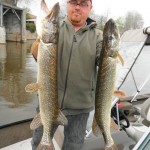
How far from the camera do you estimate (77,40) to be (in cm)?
328

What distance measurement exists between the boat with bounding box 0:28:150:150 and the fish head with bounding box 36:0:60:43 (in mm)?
2100

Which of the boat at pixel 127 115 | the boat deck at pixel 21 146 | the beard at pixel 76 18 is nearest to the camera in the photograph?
the beard at pixel 76 18

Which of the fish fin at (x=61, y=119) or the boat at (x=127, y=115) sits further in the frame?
the boat at (x=127, y=115)

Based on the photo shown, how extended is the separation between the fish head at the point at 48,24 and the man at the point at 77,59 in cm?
31

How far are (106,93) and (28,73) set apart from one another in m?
13.6

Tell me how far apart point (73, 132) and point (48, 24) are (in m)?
1.46

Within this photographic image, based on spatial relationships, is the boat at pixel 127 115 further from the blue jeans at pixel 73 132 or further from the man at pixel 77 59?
the man at pixel 77 59

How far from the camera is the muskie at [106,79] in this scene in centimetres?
288

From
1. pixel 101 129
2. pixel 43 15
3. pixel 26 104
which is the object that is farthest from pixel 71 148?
pixel 26 104

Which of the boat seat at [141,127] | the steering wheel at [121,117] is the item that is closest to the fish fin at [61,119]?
the boat seat at [141,127]

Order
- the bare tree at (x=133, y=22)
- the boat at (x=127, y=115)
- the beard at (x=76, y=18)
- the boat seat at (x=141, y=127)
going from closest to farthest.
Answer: the beard at (x=76, y=18), the boat at (x=127, y=115), the boat seat at (x=141, y=127), the bare tree at (x=133, y=22)

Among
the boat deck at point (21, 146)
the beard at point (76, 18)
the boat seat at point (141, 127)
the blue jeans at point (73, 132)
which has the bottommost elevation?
the boat deck at point (21, 146)

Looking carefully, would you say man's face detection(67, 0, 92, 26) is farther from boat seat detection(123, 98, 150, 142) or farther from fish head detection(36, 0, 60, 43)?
boat seat detection(123, 98, 150, 142)

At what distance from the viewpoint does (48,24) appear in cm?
284
